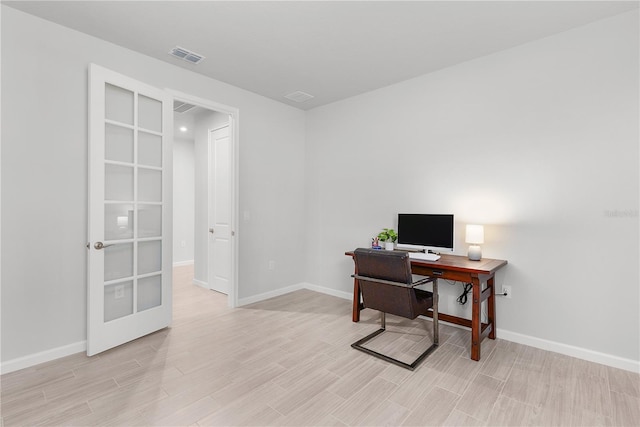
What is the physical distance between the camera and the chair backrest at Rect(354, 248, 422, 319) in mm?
2510

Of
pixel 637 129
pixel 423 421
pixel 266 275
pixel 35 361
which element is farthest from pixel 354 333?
pixel 637 129

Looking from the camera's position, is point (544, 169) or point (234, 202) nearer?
point (544, 169)

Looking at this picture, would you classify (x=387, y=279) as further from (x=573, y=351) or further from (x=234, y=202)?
(x=234, y=202)

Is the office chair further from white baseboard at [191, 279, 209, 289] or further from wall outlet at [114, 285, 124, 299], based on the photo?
white baseboard at [191, 279, 209, 289]

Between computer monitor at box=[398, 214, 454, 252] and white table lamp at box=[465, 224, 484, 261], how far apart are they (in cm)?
16

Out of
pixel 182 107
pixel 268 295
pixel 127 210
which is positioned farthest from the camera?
pixel 182 107

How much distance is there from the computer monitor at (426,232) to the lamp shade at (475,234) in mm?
157

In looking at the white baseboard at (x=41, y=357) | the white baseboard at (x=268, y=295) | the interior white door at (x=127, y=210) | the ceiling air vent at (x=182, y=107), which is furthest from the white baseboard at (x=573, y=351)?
the ceiling air vent at (x=182, y=107)

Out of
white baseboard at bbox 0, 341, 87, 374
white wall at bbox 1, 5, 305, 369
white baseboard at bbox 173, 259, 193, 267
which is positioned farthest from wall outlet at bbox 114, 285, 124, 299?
white baseboard at bbox 173, 259, 193, 267

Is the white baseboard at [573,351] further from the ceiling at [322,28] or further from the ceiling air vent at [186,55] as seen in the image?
the ceiling air vent at [186,55]

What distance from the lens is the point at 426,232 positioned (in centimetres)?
323

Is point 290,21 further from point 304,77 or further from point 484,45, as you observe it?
point 484,45

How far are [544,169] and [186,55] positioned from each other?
3.51 m

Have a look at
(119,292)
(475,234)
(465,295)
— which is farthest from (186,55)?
(465,295)
